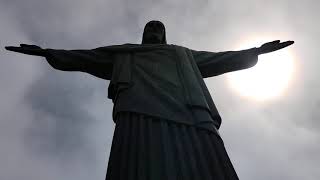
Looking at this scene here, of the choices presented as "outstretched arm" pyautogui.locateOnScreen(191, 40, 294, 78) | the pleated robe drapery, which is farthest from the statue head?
the pleated robe drapery

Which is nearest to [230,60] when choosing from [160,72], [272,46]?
[272,46]

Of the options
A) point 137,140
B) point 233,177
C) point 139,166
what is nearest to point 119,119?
point 137,140

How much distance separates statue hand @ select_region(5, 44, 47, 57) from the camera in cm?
756

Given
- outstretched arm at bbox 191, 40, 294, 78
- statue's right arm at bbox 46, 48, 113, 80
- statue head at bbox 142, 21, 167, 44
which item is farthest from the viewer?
statue head at bbox 142, 21, 167, 44

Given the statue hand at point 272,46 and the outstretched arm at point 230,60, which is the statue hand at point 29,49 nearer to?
the outstretched arm at point 230,60

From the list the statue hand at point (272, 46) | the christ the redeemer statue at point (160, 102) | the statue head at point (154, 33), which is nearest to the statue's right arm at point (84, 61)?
the christ the redeemer statue at point (160, 102)

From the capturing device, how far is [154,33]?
28.7 feet

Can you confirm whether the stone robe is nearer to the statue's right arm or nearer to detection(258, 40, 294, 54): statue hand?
the statue's right arm

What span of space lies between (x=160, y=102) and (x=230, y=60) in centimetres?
207

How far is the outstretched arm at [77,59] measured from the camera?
7.64 meters

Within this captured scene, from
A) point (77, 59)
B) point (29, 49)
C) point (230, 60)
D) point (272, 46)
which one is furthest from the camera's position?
point (230, 60)

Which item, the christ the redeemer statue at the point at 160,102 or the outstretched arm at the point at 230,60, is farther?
the outstretched arm at the point at 230,60

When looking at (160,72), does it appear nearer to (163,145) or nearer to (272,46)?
(163,145)

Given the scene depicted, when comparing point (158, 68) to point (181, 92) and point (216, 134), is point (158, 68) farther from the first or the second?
point (216, 134)
